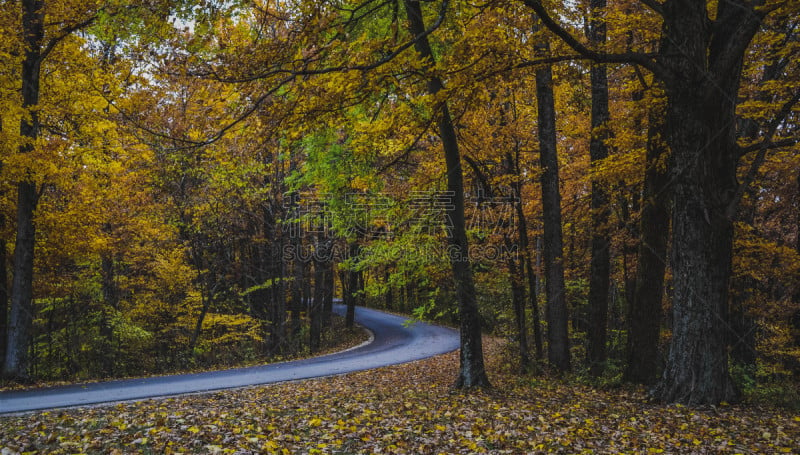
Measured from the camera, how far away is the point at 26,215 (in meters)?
12.7

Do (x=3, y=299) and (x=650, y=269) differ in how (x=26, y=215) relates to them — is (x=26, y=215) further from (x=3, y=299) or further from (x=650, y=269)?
(x=650, y=269)

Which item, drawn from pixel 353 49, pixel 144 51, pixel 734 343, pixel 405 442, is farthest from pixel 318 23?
pixel 734 343

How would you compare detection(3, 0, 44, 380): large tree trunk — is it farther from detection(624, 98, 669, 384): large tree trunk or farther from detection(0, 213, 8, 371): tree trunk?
detection(624, 98, 669, 384): large tree trunk

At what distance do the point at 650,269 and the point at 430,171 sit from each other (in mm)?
5977

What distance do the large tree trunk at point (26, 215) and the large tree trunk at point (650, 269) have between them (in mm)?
14294

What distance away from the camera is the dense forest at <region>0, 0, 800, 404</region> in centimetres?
688

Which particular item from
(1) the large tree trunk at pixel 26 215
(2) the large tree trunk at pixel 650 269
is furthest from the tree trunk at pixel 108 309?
(2) the large tree trunk at pixel 650 269

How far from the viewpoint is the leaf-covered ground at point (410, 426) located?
17.7 ft

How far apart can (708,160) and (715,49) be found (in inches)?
65.7

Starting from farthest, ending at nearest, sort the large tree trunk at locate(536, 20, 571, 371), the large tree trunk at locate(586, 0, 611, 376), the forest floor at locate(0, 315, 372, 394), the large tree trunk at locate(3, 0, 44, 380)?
the forest floor at locate(0, 315, 372, 394)
the large tree trunk at locate(3, 0, 44, 380)
the large tree trunk at locate(536, 20, 571, 371)
the large tree trunk at locate(586, 0, 611, 376)

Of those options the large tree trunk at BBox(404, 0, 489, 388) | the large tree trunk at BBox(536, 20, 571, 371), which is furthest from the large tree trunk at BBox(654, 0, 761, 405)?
the large tree trunk at BBox(536, 20, 571, 371)

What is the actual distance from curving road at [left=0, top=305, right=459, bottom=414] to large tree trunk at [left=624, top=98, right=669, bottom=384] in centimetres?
675

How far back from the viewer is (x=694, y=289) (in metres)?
7.01

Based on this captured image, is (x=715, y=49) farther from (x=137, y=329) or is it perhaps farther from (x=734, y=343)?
(x=137, y=329)
